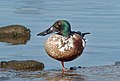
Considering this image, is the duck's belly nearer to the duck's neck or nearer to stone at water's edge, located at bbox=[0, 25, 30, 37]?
the duck's neck

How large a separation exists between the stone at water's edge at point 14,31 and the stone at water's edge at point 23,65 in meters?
3.77

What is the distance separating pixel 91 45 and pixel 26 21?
3.93m

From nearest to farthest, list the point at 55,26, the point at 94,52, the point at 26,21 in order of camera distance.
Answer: the point at 55,26 < the point at 94,52 < the point at 26,21

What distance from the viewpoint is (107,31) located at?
14.7 m

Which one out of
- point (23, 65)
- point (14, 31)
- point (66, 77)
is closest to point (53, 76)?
point (66, 77)

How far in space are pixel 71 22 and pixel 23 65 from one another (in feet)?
18.7

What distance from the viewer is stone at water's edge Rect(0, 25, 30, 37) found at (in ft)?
47.3

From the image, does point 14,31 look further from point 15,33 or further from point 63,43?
point 63,43

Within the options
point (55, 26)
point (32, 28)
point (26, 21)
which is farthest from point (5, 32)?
point (55, 26)

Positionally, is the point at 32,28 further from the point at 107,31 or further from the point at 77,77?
the point at 77,77

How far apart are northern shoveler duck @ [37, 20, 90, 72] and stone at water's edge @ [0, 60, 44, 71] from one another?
0.78 metres

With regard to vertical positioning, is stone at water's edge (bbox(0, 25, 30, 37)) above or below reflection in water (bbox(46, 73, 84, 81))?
above

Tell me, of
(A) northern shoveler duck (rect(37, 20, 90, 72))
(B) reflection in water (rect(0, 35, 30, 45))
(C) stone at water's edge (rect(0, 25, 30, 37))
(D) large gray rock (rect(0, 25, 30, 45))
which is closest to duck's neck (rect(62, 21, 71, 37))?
(A) northern shoveler duck (rect(37, 20, 90, 72))

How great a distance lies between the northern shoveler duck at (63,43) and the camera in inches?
390
